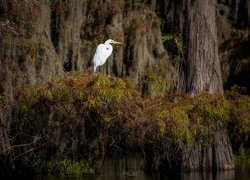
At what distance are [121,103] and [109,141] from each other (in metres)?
1.65

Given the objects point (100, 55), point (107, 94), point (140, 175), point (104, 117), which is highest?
point (100, 55)

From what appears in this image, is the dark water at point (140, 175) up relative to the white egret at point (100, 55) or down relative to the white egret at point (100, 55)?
down

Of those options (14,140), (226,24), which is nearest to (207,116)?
(14,140)

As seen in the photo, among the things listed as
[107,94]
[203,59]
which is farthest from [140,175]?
[203,59]

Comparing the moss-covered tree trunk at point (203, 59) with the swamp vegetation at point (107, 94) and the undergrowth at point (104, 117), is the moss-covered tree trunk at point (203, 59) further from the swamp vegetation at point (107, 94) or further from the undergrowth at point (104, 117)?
the undergrowth at point (104, 117)

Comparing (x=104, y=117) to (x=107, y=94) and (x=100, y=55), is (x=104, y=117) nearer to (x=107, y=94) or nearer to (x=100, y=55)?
(x=107, y=94)

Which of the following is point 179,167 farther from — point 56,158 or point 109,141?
point 56,158

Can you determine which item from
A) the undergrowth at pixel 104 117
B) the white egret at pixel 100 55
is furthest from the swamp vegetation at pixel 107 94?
the white egret at pixel 100 55

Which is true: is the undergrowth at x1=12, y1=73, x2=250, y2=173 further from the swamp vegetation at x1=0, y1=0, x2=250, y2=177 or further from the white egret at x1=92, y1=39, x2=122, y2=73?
the white egret at x1=92, y1=39, x2=122, y2=73

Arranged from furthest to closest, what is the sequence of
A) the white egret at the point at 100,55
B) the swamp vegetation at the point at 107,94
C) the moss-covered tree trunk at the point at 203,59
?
the moss-covered tree trunk at the point at 203,59, the white egret at the point at 100,55, the swamp vegetation at the point at 107,94

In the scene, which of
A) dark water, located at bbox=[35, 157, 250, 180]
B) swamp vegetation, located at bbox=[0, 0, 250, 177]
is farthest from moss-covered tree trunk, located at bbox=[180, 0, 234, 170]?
dark water, located at bbox=[35, 157, 250, 180]

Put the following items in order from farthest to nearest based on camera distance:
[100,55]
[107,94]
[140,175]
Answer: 1. [100,55]
2. [140,175]
3. [107,94]

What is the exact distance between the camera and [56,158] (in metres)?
11.9

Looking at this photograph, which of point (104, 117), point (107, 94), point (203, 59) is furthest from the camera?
point (203, 59)
